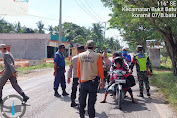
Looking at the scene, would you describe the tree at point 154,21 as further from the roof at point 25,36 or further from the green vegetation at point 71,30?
the green vegetation at point 71,30

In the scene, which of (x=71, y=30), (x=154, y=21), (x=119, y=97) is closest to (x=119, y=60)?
(x=119, y=97)

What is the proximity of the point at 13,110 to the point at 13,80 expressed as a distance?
98 centimetres

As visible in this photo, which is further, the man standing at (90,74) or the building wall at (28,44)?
the building wall at (28,44)

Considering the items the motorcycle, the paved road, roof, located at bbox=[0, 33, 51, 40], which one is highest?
roof, located at bbox=[0, 33, 51, 40]

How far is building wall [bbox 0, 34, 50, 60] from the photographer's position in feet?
100

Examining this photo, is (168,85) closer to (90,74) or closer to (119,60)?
(119,60)

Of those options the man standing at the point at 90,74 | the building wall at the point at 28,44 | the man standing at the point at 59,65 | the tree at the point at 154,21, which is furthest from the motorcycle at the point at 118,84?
the building wall at the point at 28,44

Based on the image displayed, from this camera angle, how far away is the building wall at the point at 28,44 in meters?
30.5

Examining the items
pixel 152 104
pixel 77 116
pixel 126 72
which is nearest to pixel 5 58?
pixel 77 116

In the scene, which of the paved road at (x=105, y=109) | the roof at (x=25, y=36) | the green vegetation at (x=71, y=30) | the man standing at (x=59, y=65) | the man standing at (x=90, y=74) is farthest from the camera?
the green vegetation at (x=71, y=30)

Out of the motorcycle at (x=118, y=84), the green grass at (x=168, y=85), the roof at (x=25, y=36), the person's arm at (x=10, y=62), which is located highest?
the roof at (x=25, y=36)

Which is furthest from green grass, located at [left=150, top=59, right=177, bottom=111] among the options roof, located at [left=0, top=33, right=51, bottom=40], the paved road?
roof, located at [left=0, top=33, right=51, bottom=40]

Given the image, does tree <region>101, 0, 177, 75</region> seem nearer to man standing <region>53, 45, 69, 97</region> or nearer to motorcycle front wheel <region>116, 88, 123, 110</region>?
man standing <region>53, 45, 69, 97</region>

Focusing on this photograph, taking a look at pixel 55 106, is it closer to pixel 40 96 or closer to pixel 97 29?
pixel 40 96
